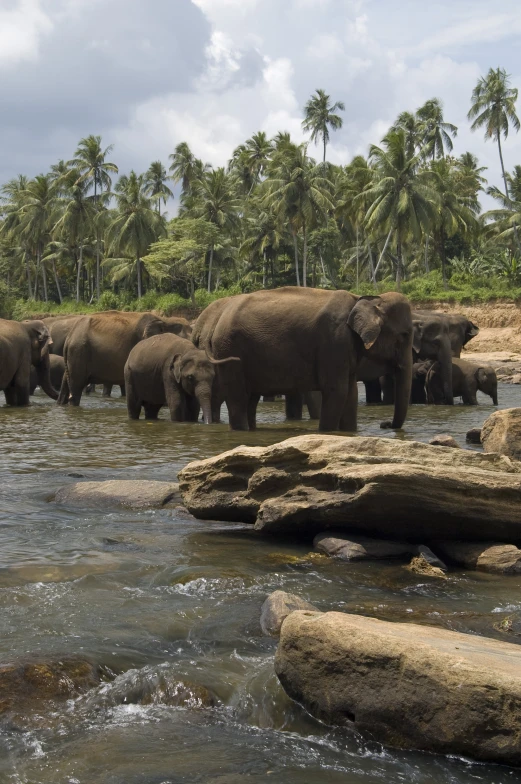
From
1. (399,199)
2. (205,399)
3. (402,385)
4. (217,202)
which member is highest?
(217,202)

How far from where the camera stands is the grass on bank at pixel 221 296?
51.2 m

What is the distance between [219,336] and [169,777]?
10.2 meters

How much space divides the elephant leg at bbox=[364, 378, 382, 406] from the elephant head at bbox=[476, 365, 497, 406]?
2.49 m

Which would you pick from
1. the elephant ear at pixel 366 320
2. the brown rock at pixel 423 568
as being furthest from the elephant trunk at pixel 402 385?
the brown rock at pixel 423 568

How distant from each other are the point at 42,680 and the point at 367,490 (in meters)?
2.72

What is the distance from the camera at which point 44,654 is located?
4.19m

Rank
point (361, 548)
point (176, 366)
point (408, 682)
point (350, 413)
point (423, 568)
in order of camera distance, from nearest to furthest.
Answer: point (408, 682) < point (423, 568) < point (361, 548) < point (350, 413) < point (176, 366)

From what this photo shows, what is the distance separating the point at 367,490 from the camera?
19.7 ft

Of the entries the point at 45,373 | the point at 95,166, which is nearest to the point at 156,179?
the point at 95,166

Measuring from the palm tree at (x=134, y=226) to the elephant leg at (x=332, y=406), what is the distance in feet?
182

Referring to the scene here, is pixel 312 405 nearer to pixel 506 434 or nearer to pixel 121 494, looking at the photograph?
pixel 506 434

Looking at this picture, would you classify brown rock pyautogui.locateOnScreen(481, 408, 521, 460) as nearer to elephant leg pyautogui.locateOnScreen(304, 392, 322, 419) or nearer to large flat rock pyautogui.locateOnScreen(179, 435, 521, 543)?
large flat rock pyautogui.locateOnScreen(179, 435, 521, 543)

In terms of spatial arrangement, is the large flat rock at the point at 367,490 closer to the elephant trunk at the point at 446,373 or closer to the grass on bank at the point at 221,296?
the elephant trunk at the point at 446,373

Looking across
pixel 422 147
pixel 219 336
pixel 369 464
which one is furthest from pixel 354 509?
pixel 422 147
